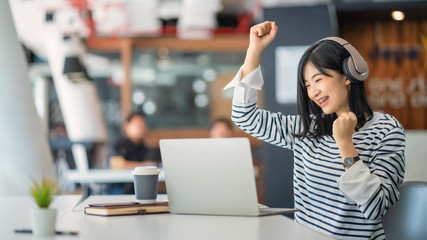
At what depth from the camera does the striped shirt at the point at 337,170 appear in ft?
6.08

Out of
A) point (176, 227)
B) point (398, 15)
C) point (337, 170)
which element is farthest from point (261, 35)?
point (398, 15)

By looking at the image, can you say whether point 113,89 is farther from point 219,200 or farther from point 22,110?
point 219,200

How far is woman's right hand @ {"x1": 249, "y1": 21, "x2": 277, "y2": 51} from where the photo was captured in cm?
212

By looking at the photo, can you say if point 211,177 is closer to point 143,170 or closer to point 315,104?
point 143,170

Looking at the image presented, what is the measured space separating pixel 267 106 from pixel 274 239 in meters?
4.80

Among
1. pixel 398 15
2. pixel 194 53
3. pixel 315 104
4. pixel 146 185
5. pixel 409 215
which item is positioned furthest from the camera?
pixel 194 53

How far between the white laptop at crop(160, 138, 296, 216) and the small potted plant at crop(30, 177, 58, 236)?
483mm

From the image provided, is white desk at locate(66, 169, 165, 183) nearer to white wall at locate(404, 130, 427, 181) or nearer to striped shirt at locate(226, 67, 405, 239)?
white wall at locate(404, 130, 427, 181)

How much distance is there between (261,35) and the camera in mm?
2125

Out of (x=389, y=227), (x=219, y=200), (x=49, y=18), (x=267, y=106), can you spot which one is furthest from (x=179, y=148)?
(x=49, y=18)

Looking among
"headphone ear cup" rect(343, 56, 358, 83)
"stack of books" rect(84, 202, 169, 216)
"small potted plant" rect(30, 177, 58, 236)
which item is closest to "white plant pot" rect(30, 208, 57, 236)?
"small potted plant" rect(30, 177, 58, 236)

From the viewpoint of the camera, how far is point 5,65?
405cm

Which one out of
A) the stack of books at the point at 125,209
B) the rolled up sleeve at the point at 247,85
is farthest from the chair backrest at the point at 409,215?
the stack of books at the point at 125,209

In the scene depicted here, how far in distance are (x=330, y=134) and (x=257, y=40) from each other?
0.46m
